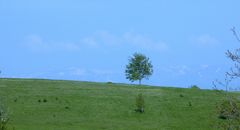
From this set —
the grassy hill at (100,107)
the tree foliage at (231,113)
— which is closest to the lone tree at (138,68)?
the grassy hill at (100,107)

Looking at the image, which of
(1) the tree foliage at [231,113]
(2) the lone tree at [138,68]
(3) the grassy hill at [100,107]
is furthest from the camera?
(2) the lone tree at [138,68]

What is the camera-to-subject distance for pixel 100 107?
50844 mm

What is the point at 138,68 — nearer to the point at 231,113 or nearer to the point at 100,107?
the point at 100,107

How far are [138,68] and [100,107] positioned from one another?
2872 centimetres

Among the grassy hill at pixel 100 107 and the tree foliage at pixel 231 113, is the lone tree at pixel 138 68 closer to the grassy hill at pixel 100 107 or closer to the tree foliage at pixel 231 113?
the grassy hill at pixel 100 107

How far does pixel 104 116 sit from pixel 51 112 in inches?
184

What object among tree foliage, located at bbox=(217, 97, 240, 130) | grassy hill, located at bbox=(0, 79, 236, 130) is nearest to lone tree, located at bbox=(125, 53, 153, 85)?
grassy hill, located at bbox=(0, 79, 236, 130)

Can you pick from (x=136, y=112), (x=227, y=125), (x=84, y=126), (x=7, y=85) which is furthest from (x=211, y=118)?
(x=227, y=125)

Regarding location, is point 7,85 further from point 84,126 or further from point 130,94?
point 84,126

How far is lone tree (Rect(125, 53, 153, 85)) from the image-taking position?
256 feet

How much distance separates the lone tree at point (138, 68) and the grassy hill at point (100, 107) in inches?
551

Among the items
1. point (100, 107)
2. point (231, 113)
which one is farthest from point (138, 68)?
point (231, 113)

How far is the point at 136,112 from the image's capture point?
4884cm

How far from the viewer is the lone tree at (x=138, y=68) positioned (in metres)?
78.1
